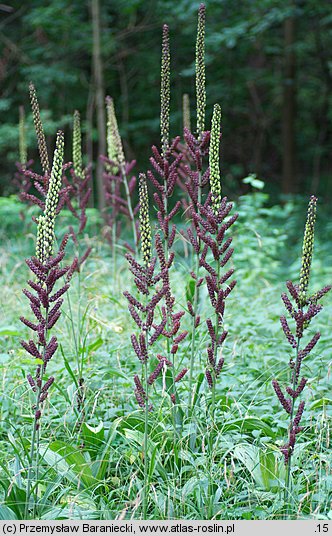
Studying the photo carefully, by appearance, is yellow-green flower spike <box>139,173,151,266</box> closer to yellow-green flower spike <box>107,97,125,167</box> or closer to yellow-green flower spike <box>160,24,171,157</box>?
yellow-green flower spike <box>160,24,171,157</box>

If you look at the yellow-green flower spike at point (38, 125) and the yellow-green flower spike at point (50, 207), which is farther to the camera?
the yellow-green flower spike at point (38, 125)

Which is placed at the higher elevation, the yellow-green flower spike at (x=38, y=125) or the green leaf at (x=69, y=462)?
the yellow-green flower spike at (x=38, y=125)

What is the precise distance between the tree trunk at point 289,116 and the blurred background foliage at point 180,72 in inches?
0.9

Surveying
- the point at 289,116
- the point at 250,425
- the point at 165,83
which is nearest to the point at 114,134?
the point at 165,83

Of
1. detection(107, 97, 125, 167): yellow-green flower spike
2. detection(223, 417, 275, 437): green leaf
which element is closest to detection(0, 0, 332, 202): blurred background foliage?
detection(107, 97, 125, 167): yellow-green flower spike

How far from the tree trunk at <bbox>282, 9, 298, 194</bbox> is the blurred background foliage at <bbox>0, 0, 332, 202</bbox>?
22mm

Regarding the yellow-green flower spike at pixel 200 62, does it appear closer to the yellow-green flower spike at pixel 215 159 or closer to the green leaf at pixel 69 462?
the yellow-green flower spike at pixel 215 159

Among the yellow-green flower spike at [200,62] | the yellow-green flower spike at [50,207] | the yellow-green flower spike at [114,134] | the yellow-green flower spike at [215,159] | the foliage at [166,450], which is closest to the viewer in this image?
the yellow-green flower spike at [50,207]

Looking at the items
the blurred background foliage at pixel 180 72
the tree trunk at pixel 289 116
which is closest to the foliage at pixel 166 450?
the blurred background foliage at pixel 180 72

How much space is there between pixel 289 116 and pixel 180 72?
338 centimetres

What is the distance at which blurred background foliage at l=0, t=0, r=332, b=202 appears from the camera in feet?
40.2

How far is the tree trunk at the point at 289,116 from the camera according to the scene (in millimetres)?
14031

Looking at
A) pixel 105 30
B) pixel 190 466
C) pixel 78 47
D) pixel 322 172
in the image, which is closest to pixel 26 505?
pixel 190 466

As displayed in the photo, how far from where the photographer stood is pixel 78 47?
15.0m
